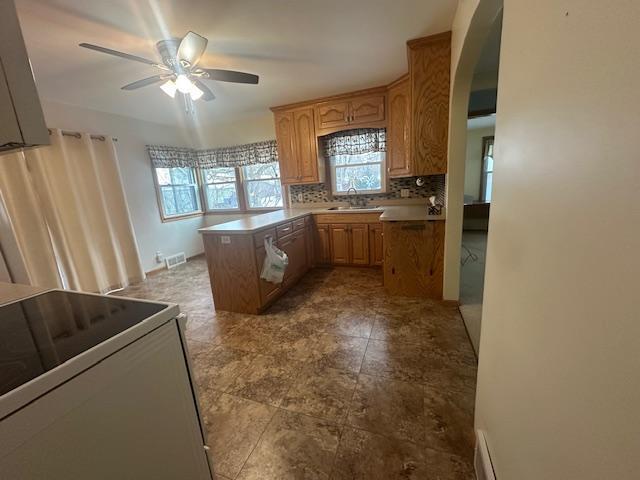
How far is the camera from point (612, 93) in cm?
39

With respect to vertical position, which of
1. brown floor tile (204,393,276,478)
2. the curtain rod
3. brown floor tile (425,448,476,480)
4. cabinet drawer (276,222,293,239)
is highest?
the curtain rod

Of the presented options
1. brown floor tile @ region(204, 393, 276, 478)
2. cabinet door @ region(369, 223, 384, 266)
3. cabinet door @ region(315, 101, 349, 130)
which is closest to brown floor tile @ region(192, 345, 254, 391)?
brown floor tile @ region(204, 393, 276, 478)

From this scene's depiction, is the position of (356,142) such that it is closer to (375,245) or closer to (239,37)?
(375,245)

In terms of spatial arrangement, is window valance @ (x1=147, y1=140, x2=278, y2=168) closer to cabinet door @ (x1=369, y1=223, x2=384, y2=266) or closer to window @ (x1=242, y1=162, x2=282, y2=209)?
window @ (x1=242, y1=162, x2=282, y2=209)

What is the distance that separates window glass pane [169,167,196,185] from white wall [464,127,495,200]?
19.0 ft

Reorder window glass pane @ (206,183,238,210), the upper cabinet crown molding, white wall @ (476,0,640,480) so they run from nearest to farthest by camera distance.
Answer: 1. white wall @ (476,0,640,480)
2. the upper cabinet crown molding
3. window glass pane @ (206,183,238,210)

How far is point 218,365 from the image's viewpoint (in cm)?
194

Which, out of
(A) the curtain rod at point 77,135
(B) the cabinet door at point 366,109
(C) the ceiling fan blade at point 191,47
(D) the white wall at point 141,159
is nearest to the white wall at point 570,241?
(C) the ceiling fan blade at point 191,47

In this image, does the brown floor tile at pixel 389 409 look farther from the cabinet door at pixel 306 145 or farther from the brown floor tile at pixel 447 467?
the cabinet door at pixel 306 145

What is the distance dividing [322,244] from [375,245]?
797 mm

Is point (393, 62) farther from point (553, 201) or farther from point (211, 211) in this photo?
point (211, 211)

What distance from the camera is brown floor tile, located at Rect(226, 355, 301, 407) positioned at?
1.62 metres

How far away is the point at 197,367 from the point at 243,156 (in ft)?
12.2

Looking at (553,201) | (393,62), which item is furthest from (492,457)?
(393,62)
